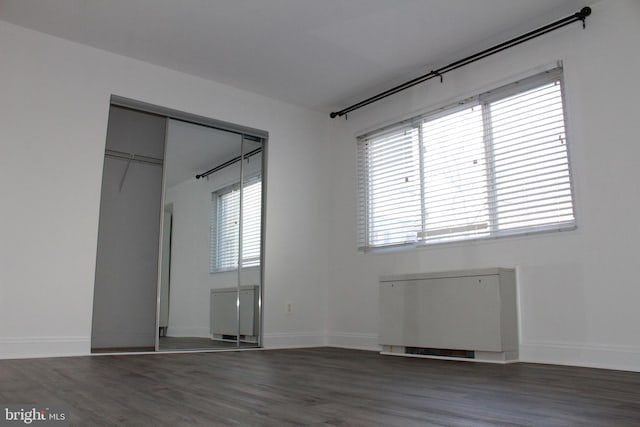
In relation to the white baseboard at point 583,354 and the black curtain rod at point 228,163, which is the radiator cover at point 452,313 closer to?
the white baseboard at point 583,354

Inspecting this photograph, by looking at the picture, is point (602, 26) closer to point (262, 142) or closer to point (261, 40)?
point (261, 40)

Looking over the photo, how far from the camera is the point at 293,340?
544cm

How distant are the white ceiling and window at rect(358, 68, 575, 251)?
531 mm

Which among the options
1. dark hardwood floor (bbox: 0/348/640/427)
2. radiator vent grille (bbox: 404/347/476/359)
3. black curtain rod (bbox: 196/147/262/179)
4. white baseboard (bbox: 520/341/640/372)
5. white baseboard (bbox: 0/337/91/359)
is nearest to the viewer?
dark hardwood floor (bbox: 0/348/640/427)

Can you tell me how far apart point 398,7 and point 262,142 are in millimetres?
2190

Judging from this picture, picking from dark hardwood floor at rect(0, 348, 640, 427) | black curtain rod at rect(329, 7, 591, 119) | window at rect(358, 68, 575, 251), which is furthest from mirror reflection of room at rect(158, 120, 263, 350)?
black curtain rod at rect(329, 7, 591, 119)

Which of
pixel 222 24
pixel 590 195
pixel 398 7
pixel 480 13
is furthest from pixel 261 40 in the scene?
pixel 590 195

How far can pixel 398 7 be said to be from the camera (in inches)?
154

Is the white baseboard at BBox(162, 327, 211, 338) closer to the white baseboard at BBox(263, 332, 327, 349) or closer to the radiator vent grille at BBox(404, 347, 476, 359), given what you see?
the white baseboard at BBox(263, 332, 327, 349)

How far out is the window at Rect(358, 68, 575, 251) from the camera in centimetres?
399

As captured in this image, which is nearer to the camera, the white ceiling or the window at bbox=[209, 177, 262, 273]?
the white ceiling

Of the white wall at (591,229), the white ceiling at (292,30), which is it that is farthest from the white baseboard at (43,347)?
the white wall at (591,229)

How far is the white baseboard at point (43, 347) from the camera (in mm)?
3788

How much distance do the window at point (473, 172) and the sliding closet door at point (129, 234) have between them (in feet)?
6.84
